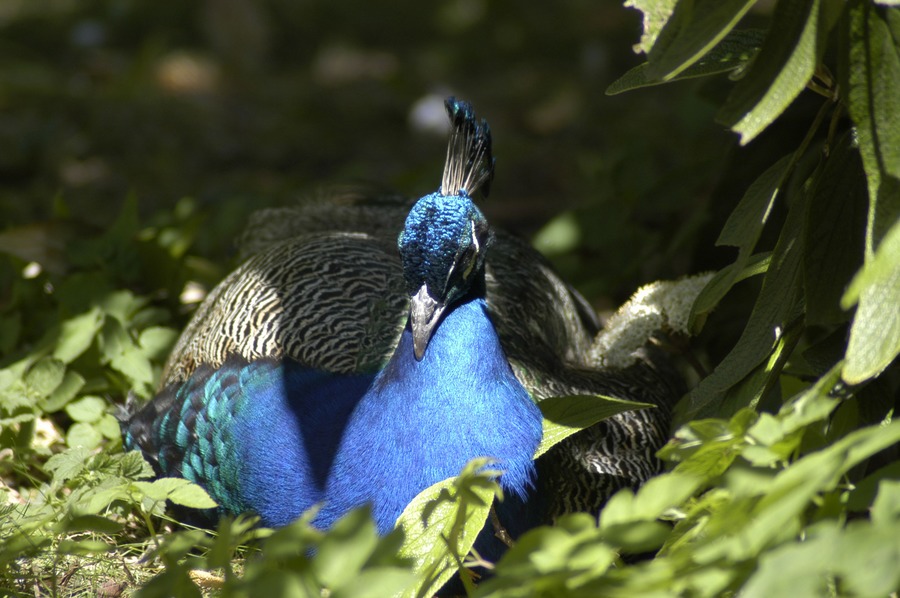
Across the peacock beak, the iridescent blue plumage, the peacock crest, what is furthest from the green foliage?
the peacock crest

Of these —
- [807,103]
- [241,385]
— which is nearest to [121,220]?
[241,385]

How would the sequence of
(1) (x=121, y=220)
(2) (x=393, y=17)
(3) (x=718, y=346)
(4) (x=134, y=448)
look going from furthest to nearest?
(2) (x=393, y=17) < (1) (x=121, y=220) < (3) (x=718, y=346) < (4) (x=134, y=448)

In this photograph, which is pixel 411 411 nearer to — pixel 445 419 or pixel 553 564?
pixel 445 419

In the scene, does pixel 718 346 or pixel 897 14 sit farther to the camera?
pixel 718 346

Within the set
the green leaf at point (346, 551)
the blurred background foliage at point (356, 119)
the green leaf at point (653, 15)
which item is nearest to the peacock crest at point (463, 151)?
the green leaf at point (653, 15)

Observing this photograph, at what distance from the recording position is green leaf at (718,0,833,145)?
6.65ft

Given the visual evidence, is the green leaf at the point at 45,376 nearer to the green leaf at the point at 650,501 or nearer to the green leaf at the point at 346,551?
the green leaf at the point at 346,551

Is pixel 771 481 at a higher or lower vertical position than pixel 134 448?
lower

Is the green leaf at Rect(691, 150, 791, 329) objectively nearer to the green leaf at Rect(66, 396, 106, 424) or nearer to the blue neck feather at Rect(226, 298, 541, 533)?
the blue neck feather at Rect(226, 298, 541, 533)

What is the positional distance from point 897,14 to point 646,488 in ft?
3.55

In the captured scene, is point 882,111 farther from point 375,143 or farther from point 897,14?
point 375,143

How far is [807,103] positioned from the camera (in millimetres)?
3877

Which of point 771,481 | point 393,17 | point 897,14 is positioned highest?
point 393,17

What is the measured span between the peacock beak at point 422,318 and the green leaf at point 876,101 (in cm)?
101
